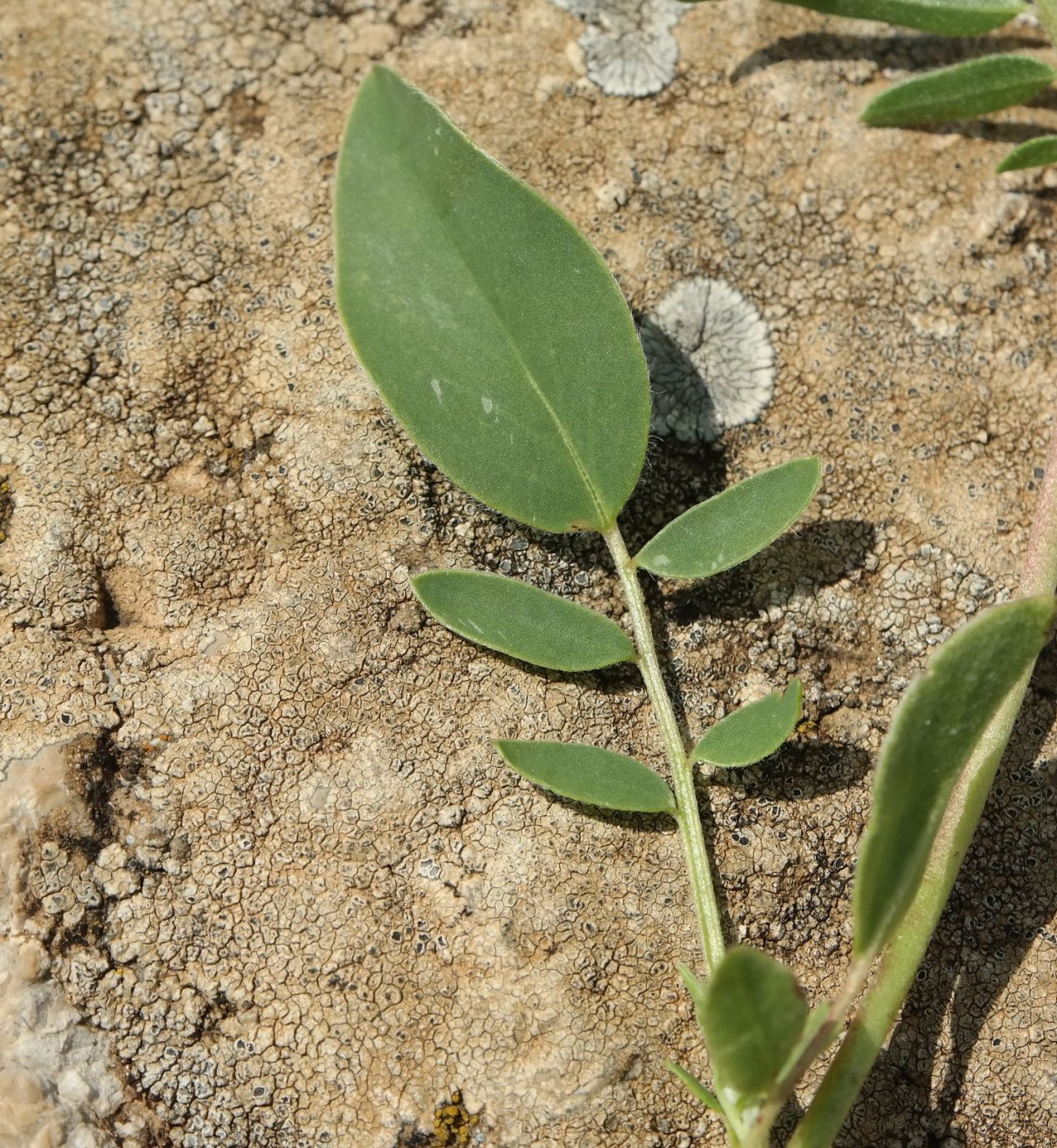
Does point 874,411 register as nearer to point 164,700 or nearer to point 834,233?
point 834,233

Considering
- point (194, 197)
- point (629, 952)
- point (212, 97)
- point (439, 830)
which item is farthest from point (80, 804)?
point (212, 97)

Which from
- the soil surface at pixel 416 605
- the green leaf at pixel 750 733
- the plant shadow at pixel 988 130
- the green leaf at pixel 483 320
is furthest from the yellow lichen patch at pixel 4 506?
the plant shadow at pixel 988 130

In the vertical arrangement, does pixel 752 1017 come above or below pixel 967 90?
below

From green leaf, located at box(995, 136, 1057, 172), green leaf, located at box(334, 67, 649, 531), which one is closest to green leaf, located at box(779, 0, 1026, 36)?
green leaf, located at box(995, 136, 1057, 172)

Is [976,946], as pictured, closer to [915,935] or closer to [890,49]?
[915,935]

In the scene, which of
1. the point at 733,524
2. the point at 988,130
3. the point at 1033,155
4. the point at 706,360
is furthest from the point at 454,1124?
the point at 988,130

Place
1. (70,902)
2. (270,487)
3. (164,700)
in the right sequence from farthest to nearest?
(270,487)
(164,700)
(70,902)

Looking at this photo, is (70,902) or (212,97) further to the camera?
(212,97)
